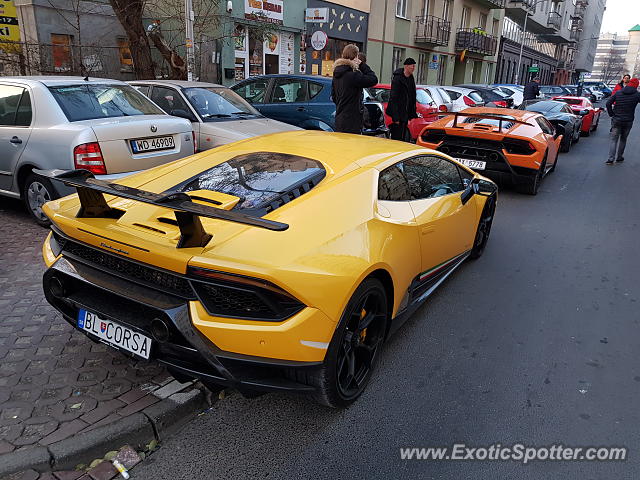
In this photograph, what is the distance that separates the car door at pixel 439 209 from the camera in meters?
3.52

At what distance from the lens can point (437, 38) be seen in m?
28.6

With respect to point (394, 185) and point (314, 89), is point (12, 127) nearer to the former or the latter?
point (394, 185)

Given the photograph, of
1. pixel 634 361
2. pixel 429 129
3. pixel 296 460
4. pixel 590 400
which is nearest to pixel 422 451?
pixel 296 460

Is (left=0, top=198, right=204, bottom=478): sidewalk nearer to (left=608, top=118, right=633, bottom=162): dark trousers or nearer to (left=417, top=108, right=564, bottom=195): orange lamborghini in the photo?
(left=417, top=108, right=564, bottom=195): orange lamborghini

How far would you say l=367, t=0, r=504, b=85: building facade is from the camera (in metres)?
24.4

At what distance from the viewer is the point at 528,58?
53406 millimetres

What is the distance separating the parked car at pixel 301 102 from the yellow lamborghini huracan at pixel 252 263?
6.06 m

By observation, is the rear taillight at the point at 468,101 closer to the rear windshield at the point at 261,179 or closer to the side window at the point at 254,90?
the side window at the point at 254,90

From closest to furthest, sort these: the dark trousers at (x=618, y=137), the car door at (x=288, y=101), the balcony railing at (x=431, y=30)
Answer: the car door at (x=288, y=101) → the dark trousers at (x=618, y=137) → the balcony railing at (x=431, y=30)

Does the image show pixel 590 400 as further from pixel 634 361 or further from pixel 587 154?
pixel 587 154

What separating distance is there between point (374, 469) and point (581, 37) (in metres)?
93.5

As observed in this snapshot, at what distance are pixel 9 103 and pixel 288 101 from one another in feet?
17.1

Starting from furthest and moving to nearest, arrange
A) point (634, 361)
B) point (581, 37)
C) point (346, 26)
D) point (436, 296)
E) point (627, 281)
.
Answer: point (581, 37) < point (346, 26) < point (627, 281) < point (436, 296) < point (634, 361)

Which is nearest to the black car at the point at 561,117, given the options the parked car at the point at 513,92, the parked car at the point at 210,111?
the parked car at the point at 513,92
